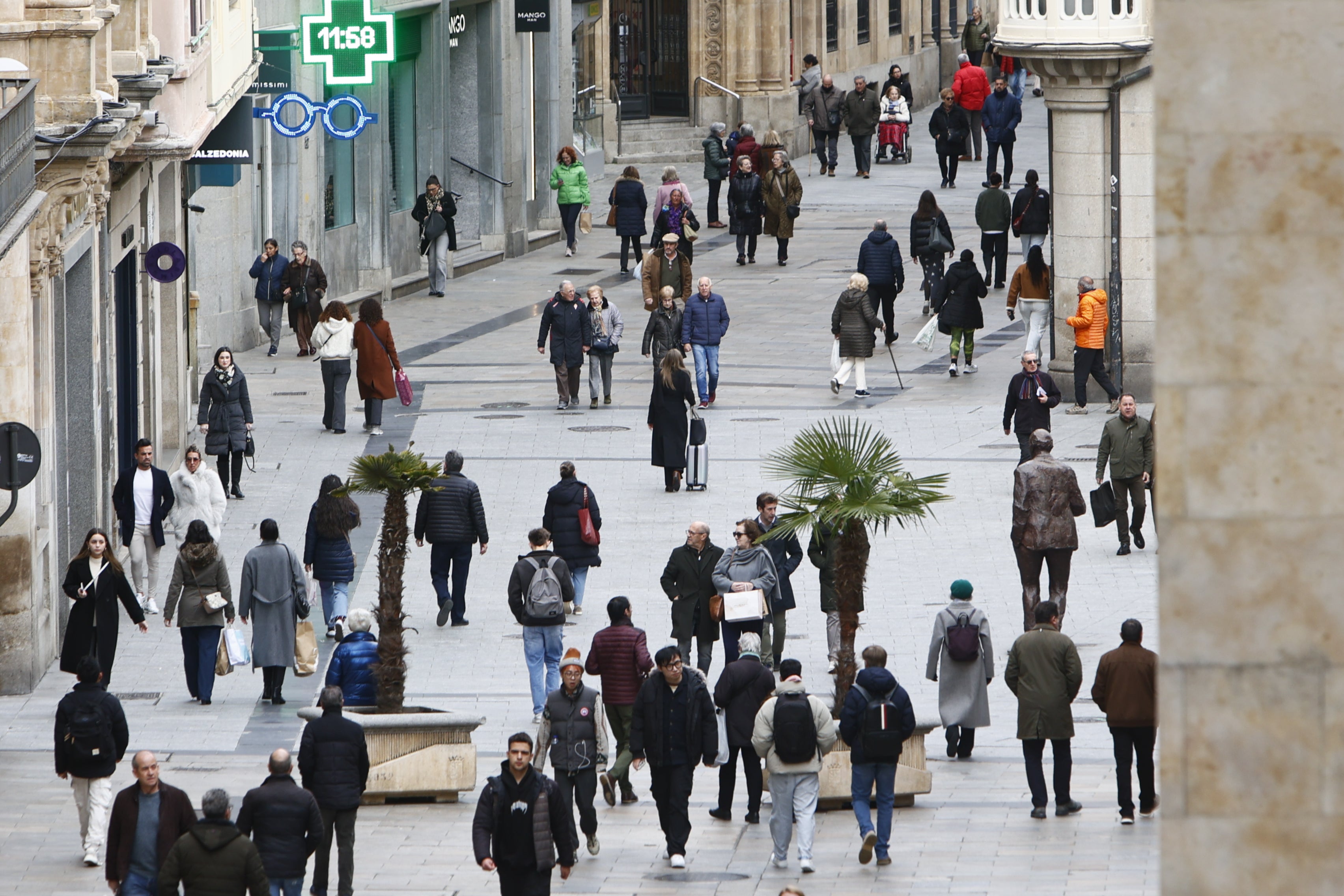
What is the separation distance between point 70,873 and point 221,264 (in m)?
17.0

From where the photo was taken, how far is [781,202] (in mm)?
36656

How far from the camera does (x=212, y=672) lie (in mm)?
16719

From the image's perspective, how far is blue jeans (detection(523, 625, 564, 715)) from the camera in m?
16.0

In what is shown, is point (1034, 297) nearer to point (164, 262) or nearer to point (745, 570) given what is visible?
point (164, 262)

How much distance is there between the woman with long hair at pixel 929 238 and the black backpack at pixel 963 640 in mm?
16871

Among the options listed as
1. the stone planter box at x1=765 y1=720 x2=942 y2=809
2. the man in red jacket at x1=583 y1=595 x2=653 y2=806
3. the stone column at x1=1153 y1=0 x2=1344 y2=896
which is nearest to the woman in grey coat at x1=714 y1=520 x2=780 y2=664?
the man in red jacket at x1=583 y1=595 x2=653 y2=806

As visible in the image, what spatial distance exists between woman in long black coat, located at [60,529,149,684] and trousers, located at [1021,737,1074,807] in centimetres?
620

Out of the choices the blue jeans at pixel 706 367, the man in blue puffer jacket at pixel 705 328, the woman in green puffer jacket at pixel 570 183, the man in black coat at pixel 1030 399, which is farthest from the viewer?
the woman in green puffer jacket at pixel 570 183

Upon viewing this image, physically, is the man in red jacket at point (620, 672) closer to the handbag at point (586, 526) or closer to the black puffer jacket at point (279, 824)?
the black puffer jacket at point (279, 824)

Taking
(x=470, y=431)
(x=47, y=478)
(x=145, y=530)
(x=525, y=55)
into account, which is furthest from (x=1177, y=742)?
(x=525, y=55)

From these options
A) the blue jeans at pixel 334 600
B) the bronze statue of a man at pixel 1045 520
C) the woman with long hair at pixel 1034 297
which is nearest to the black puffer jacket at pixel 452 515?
the blue jeans at pixel 334 600

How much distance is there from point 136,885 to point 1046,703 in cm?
510

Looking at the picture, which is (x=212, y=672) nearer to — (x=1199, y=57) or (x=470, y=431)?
(x=470, y=431)

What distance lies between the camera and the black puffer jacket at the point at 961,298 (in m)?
27.4
